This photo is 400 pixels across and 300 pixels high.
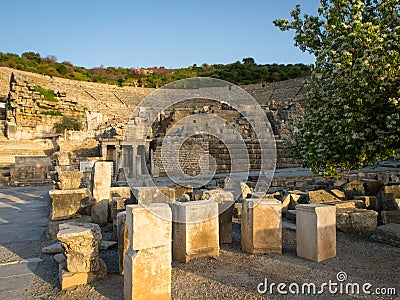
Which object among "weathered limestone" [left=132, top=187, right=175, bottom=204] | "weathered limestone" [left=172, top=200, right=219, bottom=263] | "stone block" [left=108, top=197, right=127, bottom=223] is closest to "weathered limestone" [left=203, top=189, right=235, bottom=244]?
"weathered limestone" [left=172, top=200, right=219, bottom=263]

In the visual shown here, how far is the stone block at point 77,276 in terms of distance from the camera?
3826 mm

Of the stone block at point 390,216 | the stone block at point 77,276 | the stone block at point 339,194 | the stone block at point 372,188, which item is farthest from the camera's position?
the stone block at point 372,188

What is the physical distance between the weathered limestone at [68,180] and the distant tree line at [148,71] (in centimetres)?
5023

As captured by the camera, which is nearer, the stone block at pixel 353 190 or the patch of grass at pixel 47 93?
the stone block at pixel 353 190

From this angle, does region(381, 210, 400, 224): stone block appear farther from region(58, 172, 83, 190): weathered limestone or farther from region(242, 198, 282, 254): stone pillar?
region(58, 172, 83, 190): weathered limestone

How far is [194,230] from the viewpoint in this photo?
467cm

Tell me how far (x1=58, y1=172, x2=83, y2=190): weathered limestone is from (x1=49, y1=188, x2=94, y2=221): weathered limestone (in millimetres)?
342

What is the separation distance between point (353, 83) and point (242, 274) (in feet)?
10.5

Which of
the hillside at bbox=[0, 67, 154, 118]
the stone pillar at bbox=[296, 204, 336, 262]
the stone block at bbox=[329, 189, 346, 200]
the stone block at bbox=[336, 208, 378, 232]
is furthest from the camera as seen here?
the hillside at bbox=[0, 67, 154, 118]

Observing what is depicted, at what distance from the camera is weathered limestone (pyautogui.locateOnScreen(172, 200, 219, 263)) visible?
4605mm

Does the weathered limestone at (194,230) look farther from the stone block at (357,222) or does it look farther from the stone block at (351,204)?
the stone block at (351,204)

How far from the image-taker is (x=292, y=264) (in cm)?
450

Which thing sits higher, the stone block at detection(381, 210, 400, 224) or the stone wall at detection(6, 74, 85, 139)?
the stone wall at detection(6, 74, 85, 139)

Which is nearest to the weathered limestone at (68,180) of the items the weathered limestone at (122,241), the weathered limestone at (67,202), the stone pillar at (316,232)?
the weathered limestone at (67,202)
